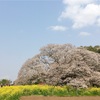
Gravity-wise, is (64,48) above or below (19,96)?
above

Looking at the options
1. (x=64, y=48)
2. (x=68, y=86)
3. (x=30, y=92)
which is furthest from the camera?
(x=64, y=48)

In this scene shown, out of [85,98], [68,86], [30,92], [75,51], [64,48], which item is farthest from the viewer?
[64,48]

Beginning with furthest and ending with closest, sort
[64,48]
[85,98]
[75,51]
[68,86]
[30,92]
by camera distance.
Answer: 1. [64,48]
2. [75,51]
3. [68,86]
4. [30,92]
5. [85,98]

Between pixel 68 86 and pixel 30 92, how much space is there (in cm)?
370

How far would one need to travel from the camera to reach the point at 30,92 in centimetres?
2291

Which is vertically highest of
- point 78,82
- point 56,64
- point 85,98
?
point 56,64

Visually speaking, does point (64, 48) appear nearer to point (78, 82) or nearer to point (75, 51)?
point (75, 51)

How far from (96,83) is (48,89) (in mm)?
4754

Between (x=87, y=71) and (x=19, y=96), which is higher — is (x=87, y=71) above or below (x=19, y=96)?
above

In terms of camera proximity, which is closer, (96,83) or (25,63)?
(96,83)

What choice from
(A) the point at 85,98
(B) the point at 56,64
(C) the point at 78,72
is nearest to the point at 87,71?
(C) the point at 78,72

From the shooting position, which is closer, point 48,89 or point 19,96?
point 19,96

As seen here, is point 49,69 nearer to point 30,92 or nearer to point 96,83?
point 96,83

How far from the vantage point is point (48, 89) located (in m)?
23.9
